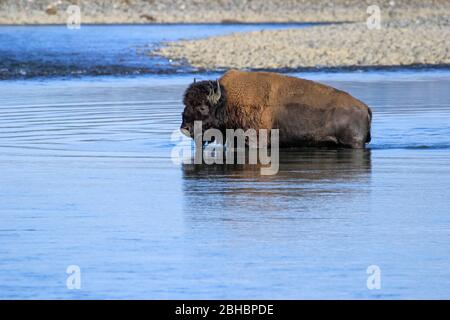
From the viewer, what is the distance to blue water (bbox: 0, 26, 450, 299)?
28.3ft

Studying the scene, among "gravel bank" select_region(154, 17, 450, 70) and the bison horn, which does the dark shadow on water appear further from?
"gravel bank" select_region(154, 17, 450, 70)

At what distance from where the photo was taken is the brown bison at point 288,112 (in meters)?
14.8

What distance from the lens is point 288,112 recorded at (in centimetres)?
1494

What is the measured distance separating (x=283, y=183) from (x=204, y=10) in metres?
50.8

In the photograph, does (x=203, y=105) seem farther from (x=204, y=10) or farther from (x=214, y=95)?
(x=204, y=10)

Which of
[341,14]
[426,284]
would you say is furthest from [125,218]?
[341,14]

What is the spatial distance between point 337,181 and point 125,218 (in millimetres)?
2577

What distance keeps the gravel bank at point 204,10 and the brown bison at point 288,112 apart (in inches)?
1557

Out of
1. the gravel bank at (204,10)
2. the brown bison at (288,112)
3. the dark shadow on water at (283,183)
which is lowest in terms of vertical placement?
the gravel bank at (204,10)

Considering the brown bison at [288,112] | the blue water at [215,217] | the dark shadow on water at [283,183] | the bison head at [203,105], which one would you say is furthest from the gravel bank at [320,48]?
the dark shadow on water at [283,183]

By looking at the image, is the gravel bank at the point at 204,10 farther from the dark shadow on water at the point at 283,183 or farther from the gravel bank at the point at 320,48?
the dark shadow on water at the point at 283,183

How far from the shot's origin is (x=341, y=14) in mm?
59906

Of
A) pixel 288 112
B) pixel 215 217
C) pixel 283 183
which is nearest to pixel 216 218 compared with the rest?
pixel 215 217
